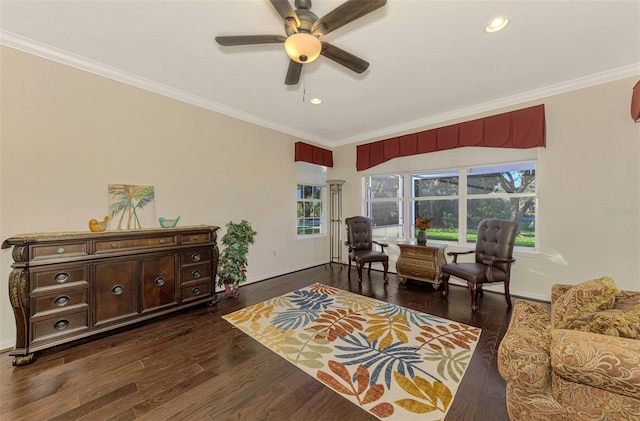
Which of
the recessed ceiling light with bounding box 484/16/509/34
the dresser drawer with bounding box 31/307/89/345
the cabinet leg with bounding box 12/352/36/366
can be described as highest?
the recessed ceiling light with bounding box 484/16/509/34

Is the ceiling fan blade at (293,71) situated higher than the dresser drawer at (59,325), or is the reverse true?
the ceiling fan blade at (293,71)

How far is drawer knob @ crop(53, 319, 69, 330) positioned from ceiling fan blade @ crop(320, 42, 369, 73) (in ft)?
10.7

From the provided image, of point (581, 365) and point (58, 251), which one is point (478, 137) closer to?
point (581, 365)

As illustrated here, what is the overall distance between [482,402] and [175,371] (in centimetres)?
225

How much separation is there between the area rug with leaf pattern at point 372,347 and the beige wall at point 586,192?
179cm

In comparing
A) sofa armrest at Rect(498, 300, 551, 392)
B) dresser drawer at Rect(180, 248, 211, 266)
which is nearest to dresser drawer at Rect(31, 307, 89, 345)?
dresser drawer at Rect(180, 248, 211, 266)

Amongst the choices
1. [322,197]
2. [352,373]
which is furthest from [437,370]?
[322,197]

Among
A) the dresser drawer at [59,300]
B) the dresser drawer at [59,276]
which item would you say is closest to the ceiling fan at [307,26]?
the dresser drawer at [59,276]

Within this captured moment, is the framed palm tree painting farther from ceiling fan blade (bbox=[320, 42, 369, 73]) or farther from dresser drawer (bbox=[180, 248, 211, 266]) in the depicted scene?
ceiling fan blade (bbox=[320, 42, 369, 73])

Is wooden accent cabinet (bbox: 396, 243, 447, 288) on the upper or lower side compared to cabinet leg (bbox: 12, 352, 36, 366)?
upper

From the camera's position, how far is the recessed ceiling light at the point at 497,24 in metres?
2.05

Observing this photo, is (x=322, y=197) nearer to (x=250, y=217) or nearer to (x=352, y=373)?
(x=250, y=217)

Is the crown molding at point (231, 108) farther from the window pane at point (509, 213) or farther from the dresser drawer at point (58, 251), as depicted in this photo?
the dresser drawer at point (58, 251)

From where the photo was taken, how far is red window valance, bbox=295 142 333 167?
4.83 meters
